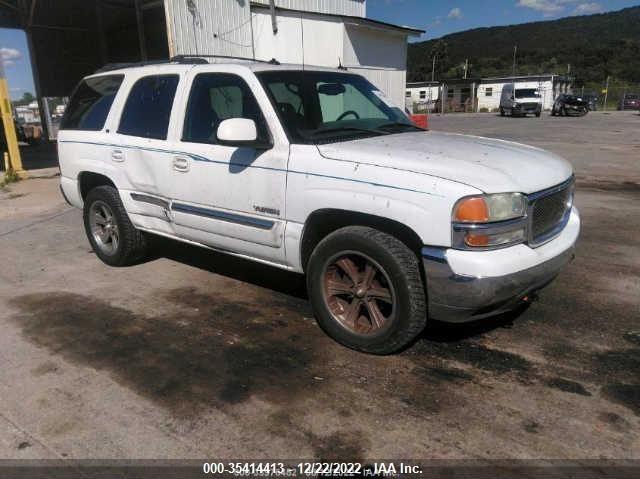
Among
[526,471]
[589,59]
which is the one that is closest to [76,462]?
[526,471]

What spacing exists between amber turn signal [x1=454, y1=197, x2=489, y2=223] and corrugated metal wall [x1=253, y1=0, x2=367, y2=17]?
1508cm

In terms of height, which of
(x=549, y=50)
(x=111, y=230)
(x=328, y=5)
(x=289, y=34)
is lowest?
(x=111, y=230)

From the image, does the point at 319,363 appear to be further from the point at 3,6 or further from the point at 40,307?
the point at 3,6

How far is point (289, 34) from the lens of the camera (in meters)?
15.7

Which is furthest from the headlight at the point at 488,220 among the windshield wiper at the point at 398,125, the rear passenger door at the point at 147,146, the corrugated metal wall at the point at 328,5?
the corrugated metal wall at the point at 328,5

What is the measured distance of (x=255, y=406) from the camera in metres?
2.88

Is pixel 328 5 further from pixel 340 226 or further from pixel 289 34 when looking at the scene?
pixel 340 226

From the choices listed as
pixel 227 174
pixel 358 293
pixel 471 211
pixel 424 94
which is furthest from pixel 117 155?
pixel 424 94

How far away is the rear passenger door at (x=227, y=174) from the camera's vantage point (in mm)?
3639

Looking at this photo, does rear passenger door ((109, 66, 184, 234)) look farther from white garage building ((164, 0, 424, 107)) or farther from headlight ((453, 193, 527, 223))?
white garage building ((164, 0, 424, 107))

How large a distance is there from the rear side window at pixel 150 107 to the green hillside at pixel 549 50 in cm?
7748

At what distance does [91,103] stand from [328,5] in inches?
651

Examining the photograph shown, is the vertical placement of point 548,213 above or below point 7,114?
below

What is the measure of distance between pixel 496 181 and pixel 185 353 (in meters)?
2.30
